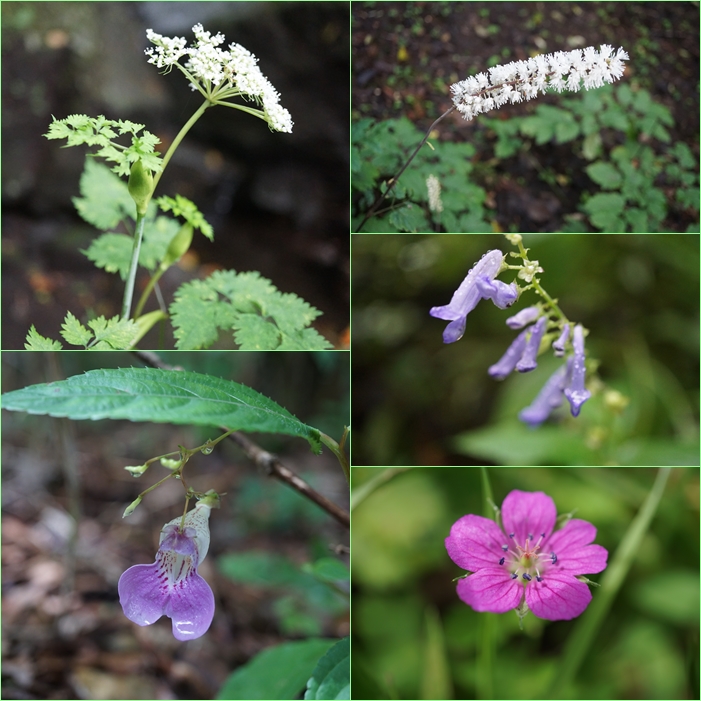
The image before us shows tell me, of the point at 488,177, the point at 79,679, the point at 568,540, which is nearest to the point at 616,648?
the point at 568,540

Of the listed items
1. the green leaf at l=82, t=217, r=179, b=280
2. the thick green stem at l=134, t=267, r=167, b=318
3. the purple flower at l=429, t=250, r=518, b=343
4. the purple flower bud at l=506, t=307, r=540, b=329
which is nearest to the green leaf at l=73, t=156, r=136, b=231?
the green leaf at l=82, t=217, r=179, b=280

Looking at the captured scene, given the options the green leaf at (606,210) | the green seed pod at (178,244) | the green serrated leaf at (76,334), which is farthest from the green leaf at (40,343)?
the green leaf at (606,210)

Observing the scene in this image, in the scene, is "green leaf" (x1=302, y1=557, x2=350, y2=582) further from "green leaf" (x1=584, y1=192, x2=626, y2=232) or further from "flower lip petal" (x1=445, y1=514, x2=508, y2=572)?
"green leaf" (x1=584, y1=192, x2=626, y2=232)

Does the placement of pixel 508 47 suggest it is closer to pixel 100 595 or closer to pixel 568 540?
pixel 568 540

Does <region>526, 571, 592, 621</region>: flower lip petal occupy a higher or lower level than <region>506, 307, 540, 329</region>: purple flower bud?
lower

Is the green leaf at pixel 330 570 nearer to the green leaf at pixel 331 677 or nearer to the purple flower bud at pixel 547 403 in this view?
the green leaf at pixel 331 677
